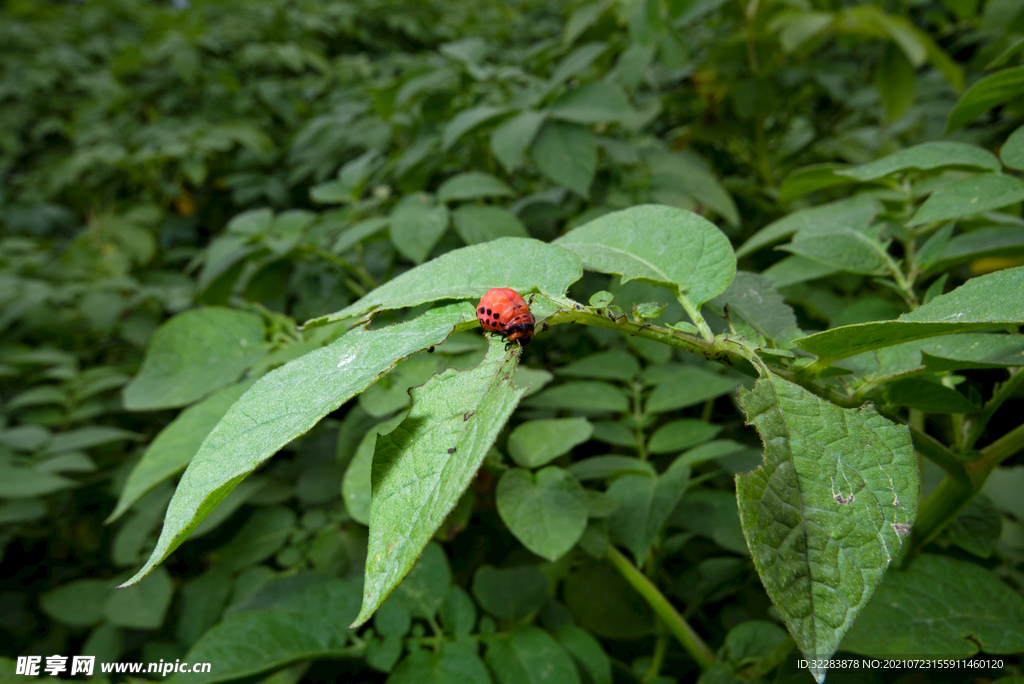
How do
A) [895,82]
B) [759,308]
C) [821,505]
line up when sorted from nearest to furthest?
1. [821,505]
2. [759,308]
3. [895,82]

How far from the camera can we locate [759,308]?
58cm

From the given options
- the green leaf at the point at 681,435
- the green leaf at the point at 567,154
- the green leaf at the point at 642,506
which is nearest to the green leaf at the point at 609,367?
the green leaf at the point at 681,435

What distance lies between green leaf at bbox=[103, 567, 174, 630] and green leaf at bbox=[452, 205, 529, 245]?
0.80m

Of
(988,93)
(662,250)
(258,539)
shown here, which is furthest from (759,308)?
(258,539)

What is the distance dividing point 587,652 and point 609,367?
16.9 inches

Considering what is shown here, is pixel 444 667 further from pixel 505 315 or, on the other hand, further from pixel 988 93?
pixel 988 93

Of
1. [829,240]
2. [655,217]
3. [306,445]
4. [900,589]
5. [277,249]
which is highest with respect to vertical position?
[655,217]

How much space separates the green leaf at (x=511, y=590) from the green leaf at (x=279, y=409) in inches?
20.3

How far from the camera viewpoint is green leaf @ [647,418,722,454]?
2.79 feet

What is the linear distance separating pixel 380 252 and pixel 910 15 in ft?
8.54

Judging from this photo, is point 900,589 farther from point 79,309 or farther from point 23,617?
point 79,309

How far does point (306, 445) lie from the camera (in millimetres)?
1107

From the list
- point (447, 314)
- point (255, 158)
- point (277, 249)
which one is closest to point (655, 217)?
point (447, 314)

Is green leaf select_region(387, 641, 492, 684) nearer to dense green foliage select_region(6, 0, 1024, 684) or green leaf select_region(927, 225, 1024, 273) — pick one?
dense green foliage select_region(6, 0, 1024, 684)
